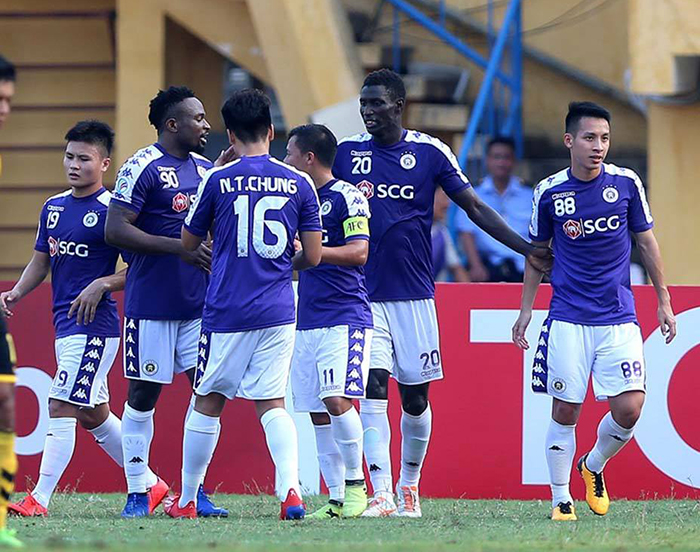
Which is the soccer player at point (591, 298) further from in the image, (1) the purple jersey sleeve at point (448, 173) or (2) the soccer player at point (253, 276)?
(2) the soccer player at point (253, 276)

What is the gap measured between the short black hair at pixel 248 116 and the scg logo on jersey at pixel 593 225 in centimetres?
190

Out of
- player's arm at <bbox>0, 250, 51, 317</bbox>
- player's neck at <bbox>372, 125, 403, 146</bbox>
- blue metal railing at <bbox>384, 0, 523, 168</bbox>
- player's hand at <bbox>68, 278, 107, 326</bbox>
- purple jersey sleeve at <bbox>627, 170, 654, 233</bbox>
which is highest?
blue metal railing at <bbox>384, 0, 523, 168</bbox>

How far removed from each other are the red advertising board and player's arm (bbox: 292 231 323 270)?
259cm

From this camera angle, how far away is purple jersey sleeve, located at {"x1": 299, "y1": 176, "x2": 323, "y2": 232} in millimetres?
A: 7634

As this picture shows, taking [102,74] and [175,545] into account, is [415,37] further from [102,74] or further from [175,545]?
[175,545]

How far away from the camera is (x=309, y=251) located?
7711 mm

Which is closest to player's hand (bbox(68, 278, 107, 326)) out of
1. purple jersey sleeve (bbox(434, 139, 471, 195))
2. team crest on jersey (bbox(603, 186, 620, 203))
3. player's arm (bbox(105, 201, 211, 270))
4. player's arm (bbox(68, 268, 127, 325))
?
player's arm (bbox(68, 268, 127, 325))

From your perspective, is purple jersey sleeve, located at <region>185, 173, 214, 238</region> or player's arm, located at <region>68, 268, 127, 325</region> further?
player's arm, located at <region>68, 268, 127, 325</region>

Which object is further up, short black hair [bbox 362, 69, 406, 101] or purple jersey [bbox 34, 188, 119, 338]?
short black hair [bbox 362, 69, 406, 101]

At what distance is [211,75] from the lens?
53.2ft

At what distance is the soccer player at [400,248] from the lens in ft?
28.1

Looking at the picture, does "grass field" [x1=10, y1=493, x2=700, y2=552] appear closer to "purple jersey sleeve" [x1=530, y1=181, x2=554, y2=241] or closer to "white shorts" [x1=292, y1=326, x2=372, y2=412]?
"white shorts" [x1=292, y1=326, x2=372, y2=412]

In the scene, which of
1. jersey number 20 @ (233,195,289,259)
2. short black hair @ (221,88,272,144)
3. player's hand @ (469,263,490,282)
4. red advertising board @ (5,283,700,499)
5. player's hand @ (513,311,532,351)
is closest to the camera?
jersey number 20 @ (233,195,289,259)

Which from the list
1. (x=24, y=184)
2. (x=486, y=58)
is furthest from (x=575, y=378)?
(x=24, y=184)
